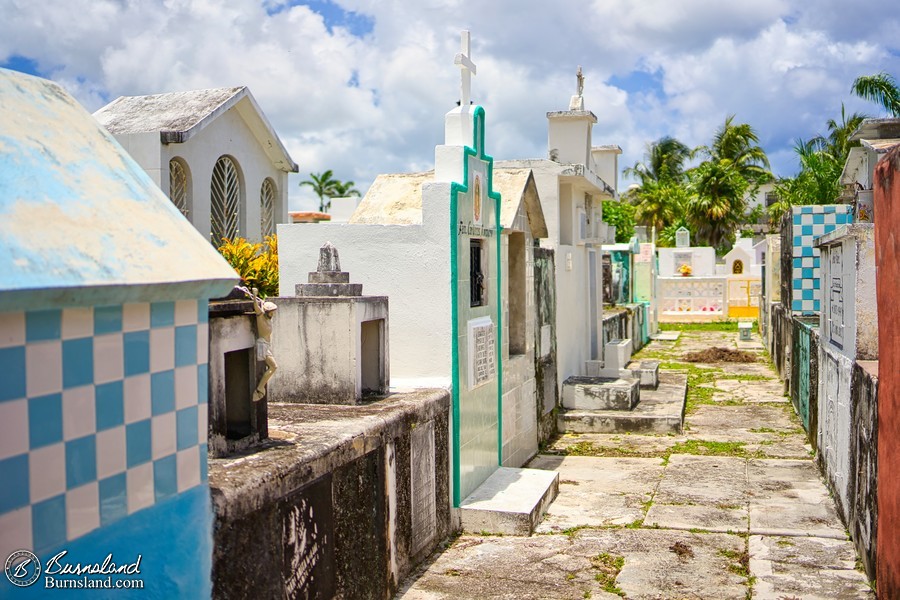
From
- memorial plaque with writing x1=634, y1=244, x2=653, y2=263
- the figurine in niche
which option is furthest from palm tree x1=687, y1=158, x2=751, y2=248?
the figurine in niche

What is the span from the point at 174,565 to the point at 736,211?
46.1 meters

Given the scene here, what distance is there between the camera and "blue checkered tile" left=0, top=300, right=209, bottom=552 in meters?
3.04

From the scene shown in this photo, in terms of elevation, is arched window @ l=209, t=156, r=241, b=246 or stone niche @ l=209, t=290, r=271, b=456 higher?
arched window @ l=209, t=156, r=241, b=246

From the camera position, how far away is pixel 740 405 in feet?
50.4

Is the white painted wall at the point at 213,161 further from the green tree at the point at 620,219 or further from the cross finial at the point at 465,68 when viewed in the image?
the green tree at the point at 620,219

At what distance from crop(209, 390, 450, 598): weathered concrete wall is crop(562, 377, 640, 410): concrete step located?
19.1ft

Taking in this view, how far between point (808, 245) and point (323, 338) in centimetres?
1100

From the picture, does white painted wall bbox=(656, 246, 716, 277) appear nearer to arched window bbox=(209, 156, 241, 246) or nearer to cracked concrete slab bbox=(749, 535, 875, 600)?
arched window bbox=(209, 156, 241, 246)

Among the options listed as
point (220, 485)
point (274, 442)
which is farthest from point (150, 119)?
point (220, 485)

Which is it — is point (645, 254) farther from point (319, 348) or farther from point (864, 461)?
point (319, 348)

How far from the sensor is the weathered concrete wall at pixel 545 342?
1179cm

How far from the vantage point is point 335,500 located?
563 cm

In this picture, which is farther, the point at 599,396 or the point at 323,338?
the point at 599,396

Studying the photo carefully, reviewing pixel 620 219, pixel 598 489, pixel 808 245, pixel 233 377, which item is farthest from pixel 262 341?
pixel 620 219
